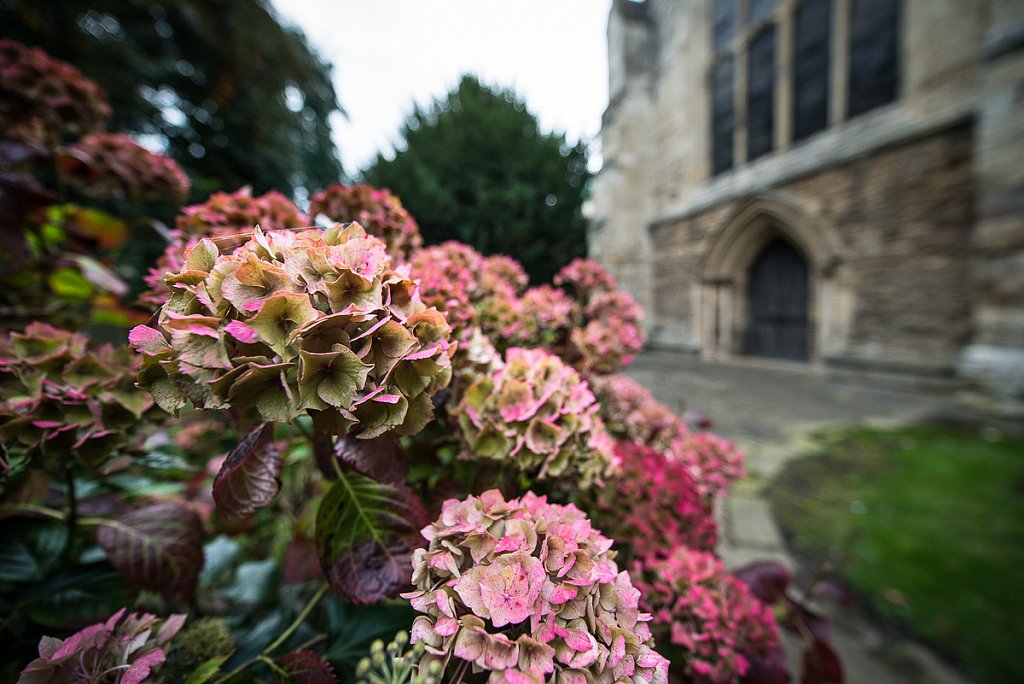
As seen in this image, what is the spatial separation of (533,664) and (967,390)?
6249 mm

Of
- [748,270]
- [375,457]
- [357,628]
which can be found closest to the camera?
[375,457]

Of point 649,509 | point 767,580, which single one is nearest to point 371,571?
point 649,509

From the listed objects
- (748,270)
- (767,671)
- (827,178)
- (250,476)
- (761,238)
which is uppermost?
(827,178)

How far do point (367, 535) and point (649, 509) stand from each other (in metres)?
0.54

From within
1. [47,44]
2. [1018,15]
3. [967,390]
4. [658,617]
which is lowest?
[967,390]

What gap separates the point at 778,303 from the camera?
6895 mm

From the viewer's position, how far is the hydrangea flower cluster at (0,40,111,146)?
3.48ft

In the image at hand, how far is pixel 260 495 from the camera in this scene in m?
0.46

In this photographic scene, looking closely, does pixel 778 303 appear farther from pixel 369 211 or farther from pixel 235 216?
pixel 235 216

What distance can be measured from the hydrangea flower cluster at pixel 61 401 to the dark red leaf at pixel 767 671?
1.13 metres

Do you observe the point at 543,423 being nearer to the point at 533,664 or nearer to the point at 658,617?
the point at 533,664

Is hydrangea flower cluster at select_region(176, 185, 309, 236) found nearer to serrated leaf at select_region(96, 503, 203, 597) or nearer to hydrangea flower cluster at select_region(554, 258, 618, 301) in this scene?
serrated leaf at select_region(96, 503, 203, 597)

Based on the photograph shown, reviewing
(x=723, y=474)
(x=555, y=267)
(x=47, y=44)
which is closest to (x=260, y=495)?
(x=555, y=267)

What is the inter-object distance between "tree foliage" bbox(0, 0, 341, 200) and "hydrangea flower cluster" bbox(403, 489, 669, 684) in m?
2.30
